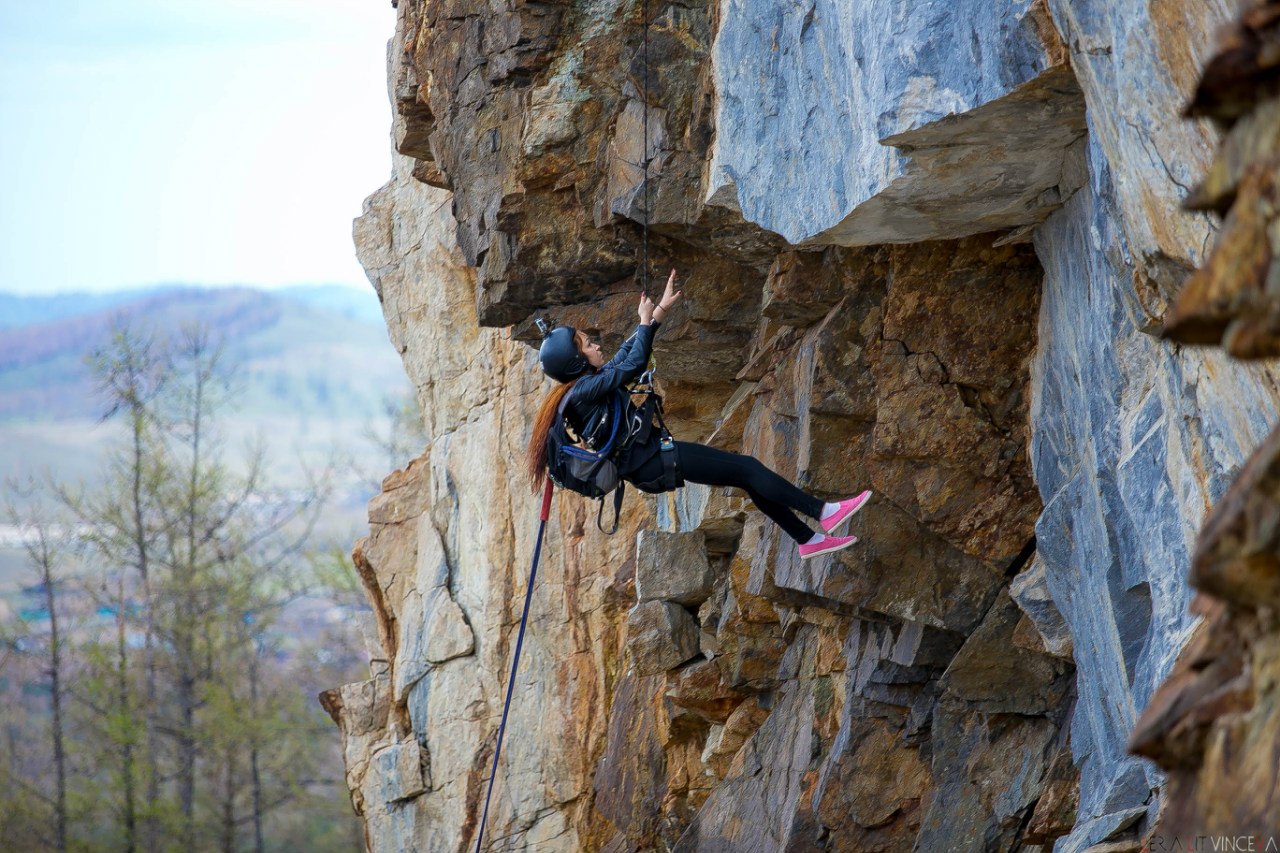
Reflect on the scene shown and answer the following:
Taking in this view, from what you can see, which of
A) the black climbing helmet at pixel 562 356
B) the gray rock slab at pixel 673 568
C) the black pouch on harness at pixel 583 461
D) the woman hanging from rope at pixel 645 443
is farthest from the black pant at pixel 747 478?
the gray rock slab at pixel 673 568

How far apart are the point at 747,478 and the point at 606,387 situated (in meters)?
0.99

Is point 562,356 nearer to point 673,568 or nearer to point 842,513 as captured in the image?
point 842,513

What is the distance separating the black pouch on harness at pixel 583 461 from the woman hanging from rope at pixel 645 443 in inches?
1.8

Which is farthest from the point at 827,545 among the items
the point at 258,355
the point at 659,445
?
the point at 258,355

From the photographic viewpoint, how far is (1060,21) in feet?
15.5

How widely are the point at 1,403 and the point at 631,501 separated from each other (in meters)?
104

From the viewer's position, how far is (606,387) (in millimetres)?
6871

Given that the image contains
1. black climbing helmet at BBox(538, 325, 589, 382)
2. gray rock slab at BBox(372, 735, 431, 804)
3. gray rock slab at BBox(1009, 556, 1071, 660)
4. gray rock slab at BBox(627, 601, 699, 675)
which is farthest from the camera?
gray rock slab at BBox(372, 735, 431, 804)

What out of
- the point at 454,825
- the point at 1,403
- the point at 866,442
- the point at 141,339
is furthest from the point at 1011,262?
the point at 1,403

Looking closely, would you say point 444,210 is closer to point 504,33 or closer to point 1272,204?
point 504,33

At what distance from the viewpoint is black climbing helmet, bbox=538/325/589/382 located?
23.2ft

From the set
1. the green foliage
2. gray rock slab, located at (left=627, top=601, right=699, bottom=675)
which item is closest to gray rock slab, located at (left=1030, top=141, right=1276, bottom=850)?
gray rock slab, located at (left=627, top=601, right=699, bottom=675)

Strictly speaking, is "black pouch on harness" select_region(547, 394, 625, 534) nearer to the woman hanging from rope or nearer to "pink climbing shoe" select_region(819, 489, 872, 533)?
the woman hanging from rope

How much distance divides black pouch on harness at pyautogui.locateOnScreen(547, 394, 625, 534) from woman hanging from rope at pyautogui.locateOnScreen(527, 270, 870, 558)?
4 cm
